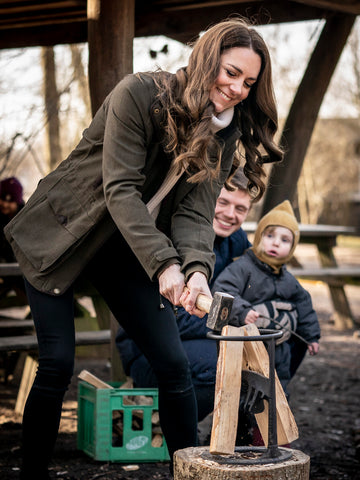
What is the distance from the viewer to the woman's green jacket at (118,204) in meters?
2.29

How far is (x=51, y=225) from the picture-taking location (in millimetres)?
2486

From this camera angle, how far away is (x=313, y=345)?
3574mm

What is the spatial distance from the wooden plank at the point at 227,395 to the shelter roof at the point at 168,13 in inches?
116

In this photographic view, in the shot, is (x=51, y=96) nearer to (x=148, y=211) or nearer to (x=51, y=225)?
(x=51, y=225)

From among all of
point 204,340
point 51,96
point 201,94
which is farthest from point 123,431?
point 51,96

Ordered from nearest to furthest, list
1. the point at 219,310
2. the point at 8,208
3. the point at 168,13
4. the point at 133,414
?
the point at 219,310 → the point at 133,414 → the point at 168,13 → the point at 8,208

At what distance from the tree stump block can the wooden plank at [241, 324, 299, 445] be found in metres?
0.09

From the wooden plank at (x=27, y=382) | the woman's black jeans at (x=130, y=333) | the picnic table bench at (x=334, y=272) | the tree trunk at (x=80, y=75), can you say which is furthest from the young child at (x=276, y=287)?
the tree trunk at (x=80, y=75)

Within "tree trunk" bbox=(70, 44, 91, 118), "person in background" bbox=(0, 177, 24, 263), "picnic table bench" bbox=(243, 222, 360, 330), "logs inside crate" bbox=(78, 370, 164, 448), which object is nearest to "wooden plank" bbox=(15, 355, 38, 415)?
"logs inside crate" bbox=(78, 370, 164, 448)

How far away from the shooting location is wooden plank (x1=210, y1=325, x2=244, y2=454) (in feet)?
6.97

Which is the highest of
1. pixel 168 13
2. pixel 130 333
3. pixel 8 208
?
pixel 168 13

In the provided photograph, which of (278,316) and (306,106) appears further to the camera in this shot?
(306,106)

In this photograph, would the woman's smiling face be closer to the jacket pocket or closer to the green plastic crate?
the jacket pocket

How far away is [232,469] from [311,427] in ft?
7.45
